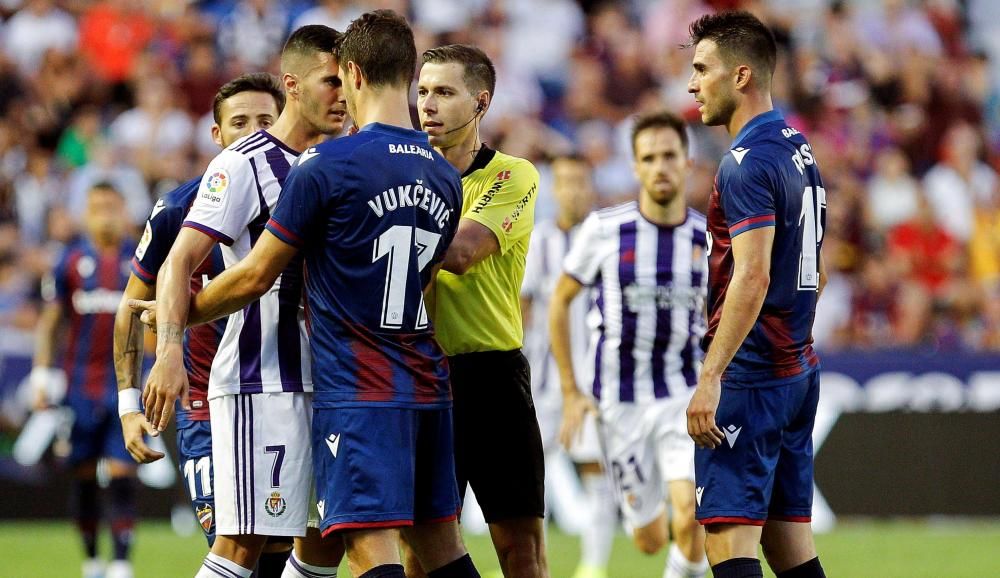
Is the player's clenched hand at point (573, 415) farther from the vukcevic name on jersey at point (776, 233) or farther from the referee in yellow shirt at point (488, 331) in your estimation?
the vukcevic name on jersey at point (776, 233)

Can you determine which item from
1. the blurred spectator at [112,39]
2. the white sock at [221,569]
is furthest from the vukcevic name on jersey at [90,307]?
the blurred spectator at [112,39]

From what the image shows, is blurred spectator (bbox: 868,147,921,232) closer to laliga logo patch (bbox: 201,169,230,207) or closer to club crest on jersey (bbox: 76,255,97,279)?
club crest on jersey (bbox: 76,255,97,279)

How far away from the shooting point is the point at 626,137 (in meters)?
16.3

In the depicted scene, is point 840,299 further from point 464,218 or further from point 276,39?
point 464,218

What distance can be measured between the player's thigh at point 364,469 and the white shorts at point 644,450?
3.22m

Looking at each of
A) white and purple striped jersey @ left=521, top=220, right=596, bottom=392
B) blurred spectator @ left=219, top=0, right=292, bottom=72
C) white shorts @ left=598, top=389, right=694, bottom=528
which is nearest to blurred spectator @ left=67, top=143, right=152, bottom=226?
blurred spectator @ left=219, top=0, right=292, bottom=72

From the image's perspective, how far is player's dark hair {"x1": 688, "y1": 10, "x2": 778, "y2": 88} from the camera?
18.5 feet

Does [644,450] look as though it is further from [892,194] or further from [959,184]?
[959,184]

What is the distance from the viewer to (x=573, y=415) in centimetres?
812

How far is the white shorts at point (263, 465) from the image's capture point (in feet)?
17.1

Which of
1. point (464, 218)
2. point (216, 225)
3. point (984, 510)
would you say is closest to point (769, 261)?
point (464, 218)

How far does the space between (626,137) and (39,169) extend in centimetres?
659

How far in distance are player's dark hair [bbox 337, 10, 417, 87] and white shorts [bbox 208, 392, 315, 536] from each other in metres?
1.23

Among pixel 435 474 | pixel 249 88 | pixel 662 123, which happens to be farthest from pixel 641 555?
pixel 435 474
